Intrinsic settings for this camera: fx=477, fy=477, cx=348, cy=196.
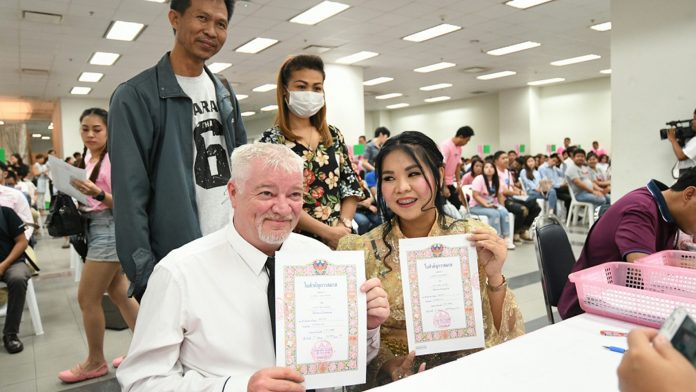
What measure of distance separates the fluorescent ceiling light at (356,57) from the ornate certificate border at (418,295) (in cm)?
970

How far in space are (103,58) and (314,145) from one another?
9.69 metres

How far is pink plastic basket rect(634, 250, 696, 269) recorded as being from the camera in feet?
5.47

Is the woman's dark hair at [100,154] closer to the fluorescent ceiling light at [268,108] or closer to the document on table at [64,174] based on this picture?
the document on table at [64,174]

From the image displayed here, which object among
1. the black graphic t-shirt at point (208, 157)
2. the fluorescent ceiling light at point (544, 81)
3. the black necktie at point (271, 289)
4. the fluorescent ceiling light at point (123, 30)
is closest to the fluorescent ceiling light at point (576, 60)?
the fluorescent ceiling light at point (544, 81)

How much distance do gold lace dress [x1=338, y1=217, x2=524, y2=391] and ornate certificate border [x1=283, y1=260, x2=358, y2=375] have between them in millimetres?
347

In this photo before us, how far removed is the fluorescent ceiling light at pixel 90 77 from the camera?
1148 cm

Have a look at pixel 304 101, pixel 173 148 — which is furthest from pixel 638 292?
pixel 173 148

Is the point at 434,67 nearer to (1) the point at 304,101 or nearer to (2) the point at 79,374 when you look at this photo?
(1) the point at 304,101

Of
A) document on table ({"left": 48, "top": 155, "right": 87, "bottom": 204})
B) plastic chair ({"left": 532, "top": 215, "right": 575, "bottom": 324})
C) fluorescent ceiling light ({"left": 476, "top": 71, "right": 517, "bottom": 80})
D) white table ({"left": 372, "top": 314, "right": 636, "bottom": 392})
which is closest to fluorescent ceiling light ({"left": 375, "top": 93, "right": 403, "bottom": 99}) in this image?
fluorescent ceiling light ({"left": 476, "top": 71, "right": 517, "bottom": 80})

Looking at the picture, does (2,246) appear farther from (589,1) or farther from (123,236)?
(589,1)

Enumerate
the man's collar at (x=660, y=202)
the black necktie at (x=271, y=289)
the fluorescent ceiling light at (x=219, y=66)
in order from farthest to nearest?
the fluorescent ceiling light at (x=219, y=66) → the man's collar at (x=660, y=202) → the black necktie at (x=271, y=289)

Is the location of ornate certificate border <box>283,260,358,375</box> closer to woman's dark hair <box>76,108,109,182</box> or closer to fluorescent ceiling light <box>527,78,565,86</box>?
woman's dark hair <box>76,108,109,182</box>

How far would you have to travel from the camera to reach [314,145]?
214cm

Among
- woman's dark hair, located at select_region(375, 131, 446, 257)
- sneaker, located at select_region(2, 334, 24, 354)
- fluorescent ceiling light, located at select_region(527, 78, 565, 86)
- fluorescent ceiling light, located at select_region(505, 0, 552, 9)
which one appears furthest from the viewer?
fluorescent ceiling light, located at select_region(527, 78, 565, 86)
